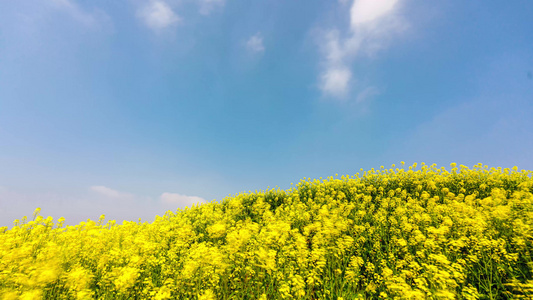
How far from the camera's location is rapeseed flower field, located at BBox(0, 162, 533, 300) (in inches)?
170

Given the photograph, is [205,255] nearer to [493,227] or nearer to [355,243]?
[355,243]

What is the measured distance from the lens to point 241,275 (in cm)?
527

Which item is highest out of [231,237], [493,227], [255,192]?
[255,192]

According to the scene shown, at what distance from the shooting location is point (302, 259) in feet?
17.0

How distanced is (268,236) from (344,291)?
1.96 m

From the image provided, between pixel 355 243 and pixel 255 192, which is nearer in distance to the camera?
pixel 355 243

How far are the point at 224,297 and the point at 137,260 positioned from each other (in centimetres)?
201

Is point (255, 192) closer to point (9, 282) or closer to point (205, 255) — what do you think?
point (205, 255)

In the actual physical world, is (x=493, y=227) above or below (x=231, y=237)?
above

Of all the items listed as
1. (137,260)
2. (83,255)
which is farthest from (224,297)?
(83,255)

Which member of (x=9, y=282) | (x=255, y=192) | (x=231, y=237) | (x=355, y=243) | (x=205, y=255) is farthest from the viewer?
(x=255, y=192)

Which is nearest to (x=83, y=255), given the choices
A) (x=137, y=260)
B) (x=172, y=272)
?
(x=137, y=260)

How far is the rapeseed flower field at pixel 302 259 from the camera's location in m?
4.31

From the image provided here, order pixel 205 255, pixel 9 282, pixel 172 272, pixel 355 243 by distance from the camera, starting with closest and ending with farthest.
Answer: pixel 9 282
pixel 205 255
pixel 172 272
pixel 355 243
